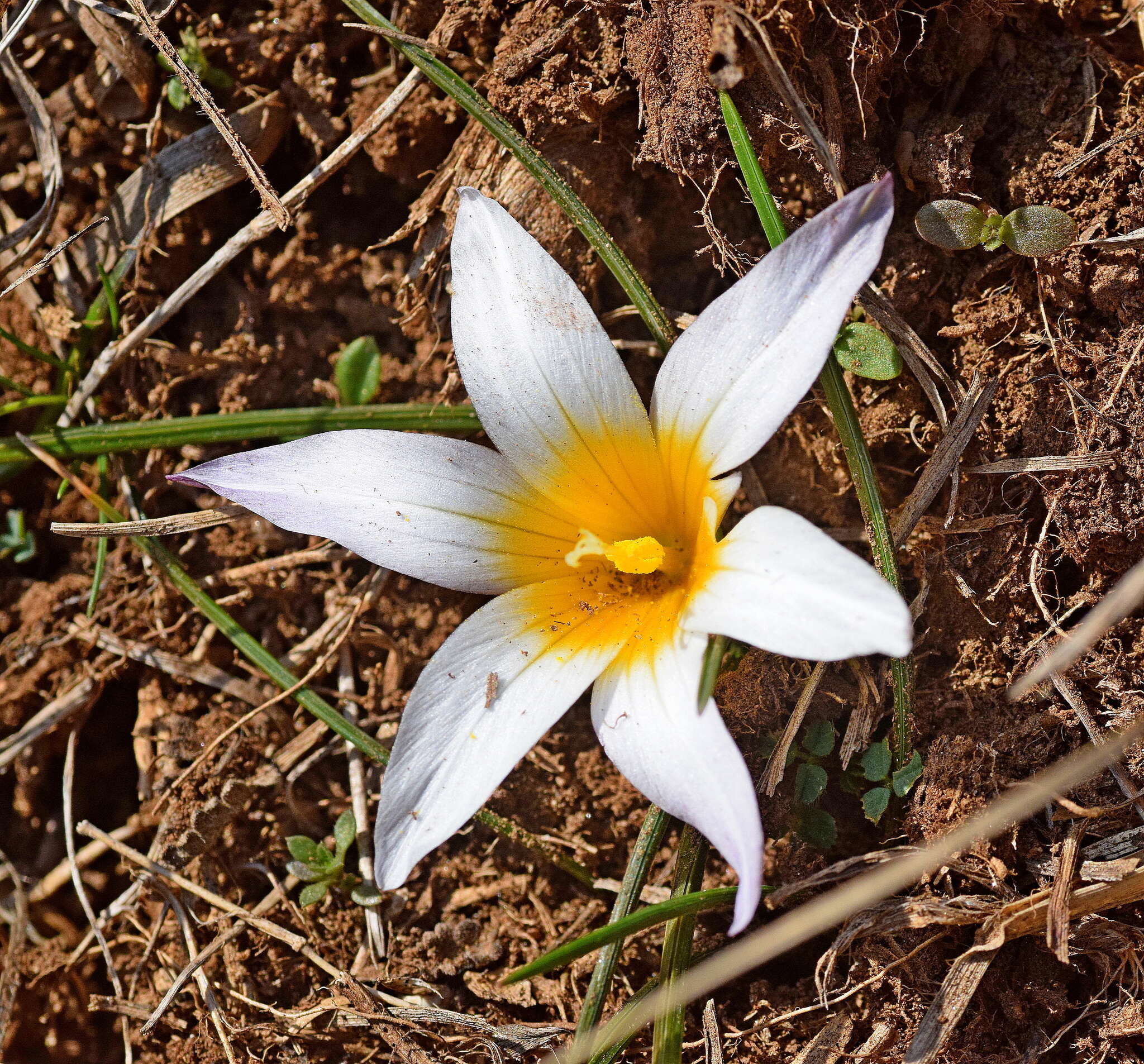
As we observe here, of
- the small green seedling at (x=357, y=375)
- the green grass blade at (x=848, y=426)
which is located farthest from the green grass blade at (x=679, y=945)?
the small green seedling at (x=357, y=375)

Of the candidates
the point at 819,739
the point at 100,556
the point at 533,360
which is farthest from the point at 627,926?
the point at 100,556

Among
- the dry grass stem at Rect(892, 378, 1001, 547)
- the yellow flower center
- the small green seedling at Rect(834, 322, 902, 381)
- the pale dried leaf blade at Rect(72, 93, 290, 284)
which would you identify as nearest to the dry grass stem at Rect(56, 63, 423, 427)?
the pale dried leaf blade at Rect(72, 93, 290, 284)

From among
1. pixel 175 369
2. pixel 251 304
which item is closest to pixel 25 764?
pixel 175 369

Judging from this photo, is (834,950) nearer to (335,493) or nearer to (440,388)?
(335,493)

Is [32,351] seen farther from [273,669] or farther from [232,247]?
[273,669]

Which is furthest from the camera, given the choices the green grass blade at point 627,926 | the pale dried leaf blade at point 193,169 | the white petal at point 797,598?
the pale dried leaf blade at point 193,169

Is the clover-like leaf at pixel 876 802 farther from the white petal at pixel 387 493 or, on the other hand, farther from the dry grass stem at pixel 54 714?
the dry grass stem at pixel 54 714
